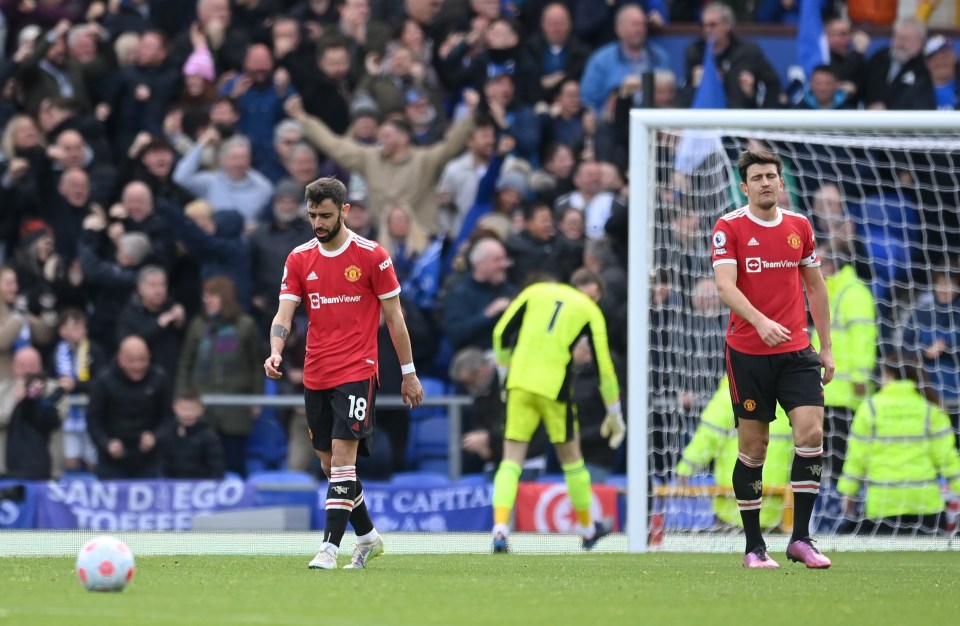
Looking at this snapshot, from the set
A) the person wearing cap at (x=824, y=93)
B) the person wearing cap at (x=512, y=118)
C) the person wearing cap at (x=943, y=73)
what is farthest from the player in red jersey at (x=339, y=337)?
the person wearing cap at (x=943, y=73)

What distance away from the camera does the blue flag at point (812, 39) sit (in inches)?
664

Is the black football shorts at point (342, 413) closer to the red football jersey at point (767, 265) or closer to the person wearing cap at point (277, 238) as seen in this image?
the red football jersey at point (767, 265)

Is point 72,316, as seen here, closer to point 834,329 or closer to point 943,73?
point 834,329

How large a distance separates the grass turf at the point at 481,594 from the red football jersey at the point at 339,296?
44.3 inches

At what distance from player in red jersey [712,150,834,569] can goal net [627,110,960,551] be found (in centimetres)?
243

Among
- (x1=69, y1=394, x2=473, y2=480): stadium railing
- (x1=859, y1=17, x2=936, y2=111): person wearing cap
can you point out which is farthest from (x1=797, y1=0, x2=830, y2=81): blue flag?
(x1=69, y1=394, x2=473, y2=480): stadium railing

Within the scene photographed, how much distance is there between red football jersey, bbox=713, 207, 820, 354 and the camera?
937 cm

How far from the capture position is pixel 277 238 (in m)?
16.1

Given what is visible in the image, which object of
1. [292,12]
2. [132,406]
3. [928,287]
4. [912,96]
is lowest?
[132,406]

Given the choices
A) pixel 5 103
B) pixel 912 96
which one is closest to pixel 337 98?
pixel 5 103

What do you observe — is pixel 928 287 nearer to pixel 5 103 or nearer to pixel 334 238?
pixel 334 238

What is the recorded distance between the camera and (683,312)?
554 inches

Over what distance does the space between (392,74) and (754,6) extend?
161 inches

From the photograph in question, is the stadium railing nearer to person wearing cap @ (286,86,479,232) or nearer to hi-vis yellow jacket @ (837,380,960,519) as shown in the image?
person wearing cap @ (286,86,479,232)
